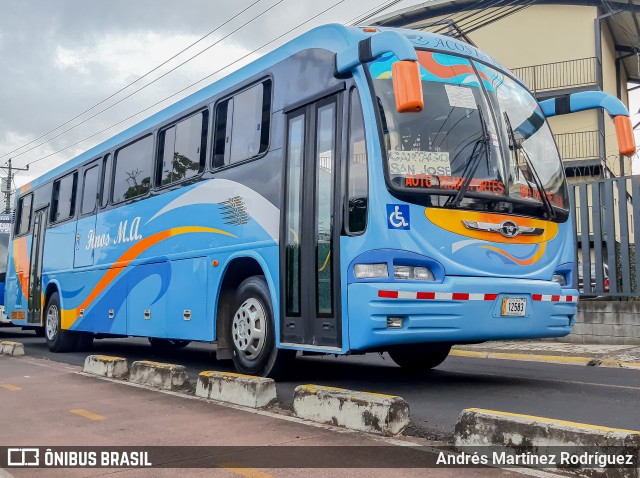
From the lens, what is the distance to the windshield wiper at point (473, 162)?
618 cm

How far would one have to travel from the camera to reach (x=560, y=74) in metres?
25.0

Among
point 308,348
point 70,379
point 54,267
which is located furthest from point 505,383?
point 54,267

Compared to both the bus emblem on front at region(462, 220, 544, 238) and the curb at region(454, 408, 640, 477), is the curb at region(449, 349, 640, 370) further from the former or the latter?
→ the curb at region(454, 408, 640, 477)

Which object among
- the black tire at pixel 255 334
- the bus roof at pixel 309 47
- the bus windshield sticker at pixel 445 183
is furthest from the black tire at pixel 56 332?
the bus windshield sticker at pixel 445 183

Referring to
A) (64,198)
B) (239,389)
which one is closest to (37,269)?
(64,198)

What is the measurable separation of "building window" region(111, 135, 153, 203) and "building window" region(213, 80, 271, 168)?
2.16 m

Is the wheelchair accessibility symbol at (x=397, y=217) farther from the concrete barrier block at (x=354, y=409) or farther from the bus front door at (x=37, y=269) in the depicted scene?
the bus front door at (x=37, y=269)

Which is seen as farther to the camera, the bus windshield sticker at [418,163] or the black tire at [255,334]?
the black tire at [255,334]

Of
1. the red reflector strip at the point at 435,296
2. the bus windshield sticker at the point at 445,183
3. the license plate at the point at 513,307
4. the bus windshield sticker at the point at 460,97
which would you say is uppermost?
the bus windshield sticker at the point at 460,97

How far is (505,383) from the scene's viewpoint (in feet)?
24.5

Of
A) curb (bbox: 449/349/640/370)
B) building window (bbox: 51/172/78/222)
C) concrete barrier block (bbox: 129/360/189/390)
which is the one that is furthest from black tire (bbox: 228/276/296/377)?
building window (bbox: 51/172/78/222)

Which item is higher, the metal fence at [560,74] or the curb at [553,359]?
the metal fence at [560,74]

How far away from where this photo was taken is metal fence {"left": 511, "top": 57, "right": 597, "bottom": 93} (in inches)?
966

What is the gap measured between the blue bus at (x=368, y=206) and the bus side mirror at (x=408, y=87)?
0.04 feet
